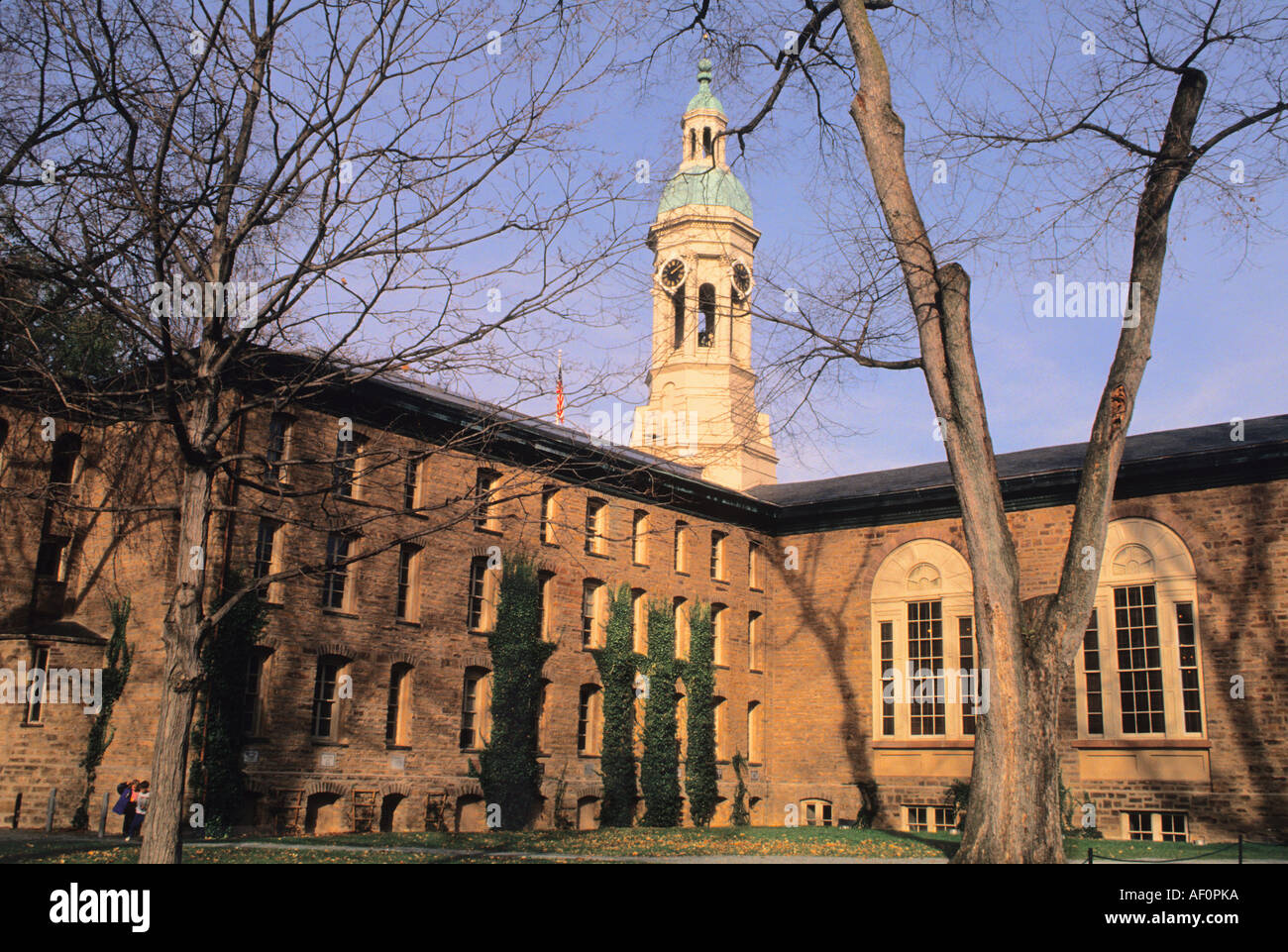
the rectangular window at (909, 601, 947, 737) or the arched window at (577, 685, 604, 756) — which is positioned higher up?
the rectangular window at (909, 601, 947, 737)

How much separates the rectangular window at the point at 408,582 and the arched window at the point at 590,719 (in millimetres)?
6007

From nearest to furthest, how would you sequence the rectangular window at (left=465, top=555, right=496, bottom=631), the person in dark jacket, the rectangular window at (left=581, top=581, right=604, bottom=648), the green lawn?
the green lawn < the person in dark jacket < the rectangular window at (left=465, top=555, right=496, bottom=631) < the rectangular window at (left=581, top=581, right=604, bottom=648)

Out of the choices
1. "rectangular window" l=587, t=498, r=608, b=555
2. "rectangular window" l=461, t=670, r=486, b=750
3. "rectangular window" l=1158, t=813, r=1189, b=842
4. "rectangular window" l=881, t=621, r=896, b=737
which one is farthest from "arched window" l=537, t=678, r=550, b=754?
"rectangular window" l=1158, t=813, r=1189, b=842

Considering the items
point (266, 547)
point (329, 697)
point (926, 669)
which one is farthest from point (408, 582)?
point (926, 669)

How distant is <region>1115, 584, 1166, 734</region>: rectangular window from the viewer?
31.0m

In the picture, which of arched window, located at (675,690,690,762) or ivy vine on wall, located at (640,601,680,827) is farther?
arched window, located at (675,690,690,762)

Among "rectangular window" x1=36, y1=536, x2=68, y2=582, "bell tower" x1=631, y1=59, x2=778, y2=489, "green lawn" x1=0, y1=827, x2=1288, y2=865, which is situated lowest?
"green lawn" x1=0, y1=827, x2=1288, y2=865

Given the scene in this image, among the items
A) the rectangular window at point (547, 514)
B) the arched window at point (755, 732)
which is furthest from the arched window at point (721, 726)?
the rectangular window at point (547, 514)

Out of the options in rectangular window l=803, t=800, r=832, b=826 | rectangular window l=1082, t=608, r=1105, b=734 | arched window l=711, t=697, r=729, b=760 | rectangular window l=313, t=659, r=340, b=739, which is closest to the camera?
rectangular window l=313, t=659, r=340, b=739

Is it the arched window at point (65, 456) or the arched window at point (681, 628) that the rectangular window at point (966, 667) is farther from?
the arched window at point (65, 456)

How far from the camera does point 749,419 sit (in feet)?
50.7

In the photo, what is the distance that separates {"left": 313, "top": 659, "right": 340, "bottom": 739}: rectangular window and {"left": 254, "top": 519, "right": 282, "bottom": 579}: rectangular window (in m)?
2.51

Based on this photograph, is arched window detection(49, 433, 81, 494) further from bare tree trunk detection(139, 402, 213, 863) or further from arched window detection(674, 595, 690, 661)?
bare tree trunk detection(139, 402, 213, 863)
